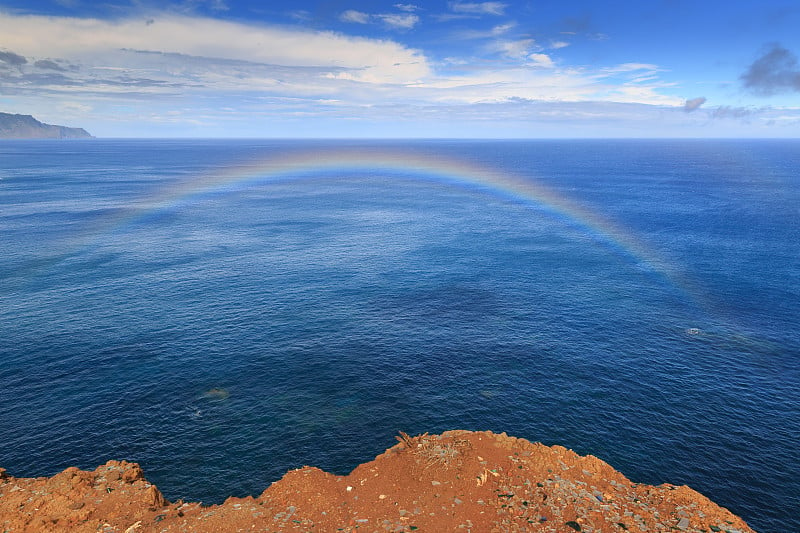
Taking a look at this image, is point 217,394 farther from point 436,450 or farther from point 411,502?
point 411,502

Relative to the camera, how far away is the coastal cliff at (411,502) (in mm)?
46938

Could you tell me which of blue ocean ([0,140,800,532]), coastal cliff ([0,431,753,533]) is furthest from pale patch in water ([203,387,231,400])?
coastal cliff ([0,431,753,533])

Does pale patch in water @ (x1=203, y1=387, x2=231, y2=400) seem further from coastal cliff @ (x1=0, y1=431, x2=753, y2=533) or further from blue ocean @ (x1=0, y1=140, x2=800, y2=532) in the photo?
coastal cliff @ (x1=0, y1=431, x2=753, y2=533)

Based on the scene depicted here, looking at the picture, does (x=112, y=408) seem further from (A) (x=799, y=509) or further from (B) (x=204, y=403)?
(A) (x=799, y=509)

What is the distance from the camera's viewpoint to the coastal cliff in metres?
46.9

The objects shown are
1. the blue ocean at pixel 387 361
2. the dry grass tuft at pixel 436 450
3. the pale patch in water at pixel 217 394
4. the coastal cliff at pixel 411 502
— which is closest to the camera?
the coastal cliff at pixel 411 502

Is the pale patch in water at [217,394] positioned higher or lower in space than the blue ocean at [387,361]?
lower

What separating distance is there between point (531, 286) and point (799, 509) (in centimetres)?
8060

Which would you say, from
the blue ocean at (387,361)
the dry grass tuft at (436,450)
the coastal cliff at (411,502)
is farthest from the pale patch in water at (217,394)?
the dry grass tuft at (436,450)

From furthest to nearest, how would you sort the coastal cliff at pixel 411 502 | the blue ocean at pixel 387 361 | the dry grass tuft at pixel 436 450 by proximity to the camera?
the blue ocean at pixel 387 361 → the dry grass tuft at pixel 436 450 → the coastal cliff at pixel 411 502

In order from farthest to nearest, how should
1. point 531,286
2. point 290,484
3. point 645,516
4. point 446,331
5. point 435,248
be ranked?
point 435,248 < point 531,286 < point 446,331 < point 290,484 < point 645,516

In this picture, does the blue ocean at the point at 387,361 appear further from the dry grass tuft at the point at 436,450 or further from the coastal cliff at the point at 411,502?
the coastal cliff at the point at 411,502

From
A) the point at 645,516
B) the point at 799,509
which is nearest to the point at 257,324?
the point at 645,516

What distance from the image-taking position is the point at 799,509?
59281mm
